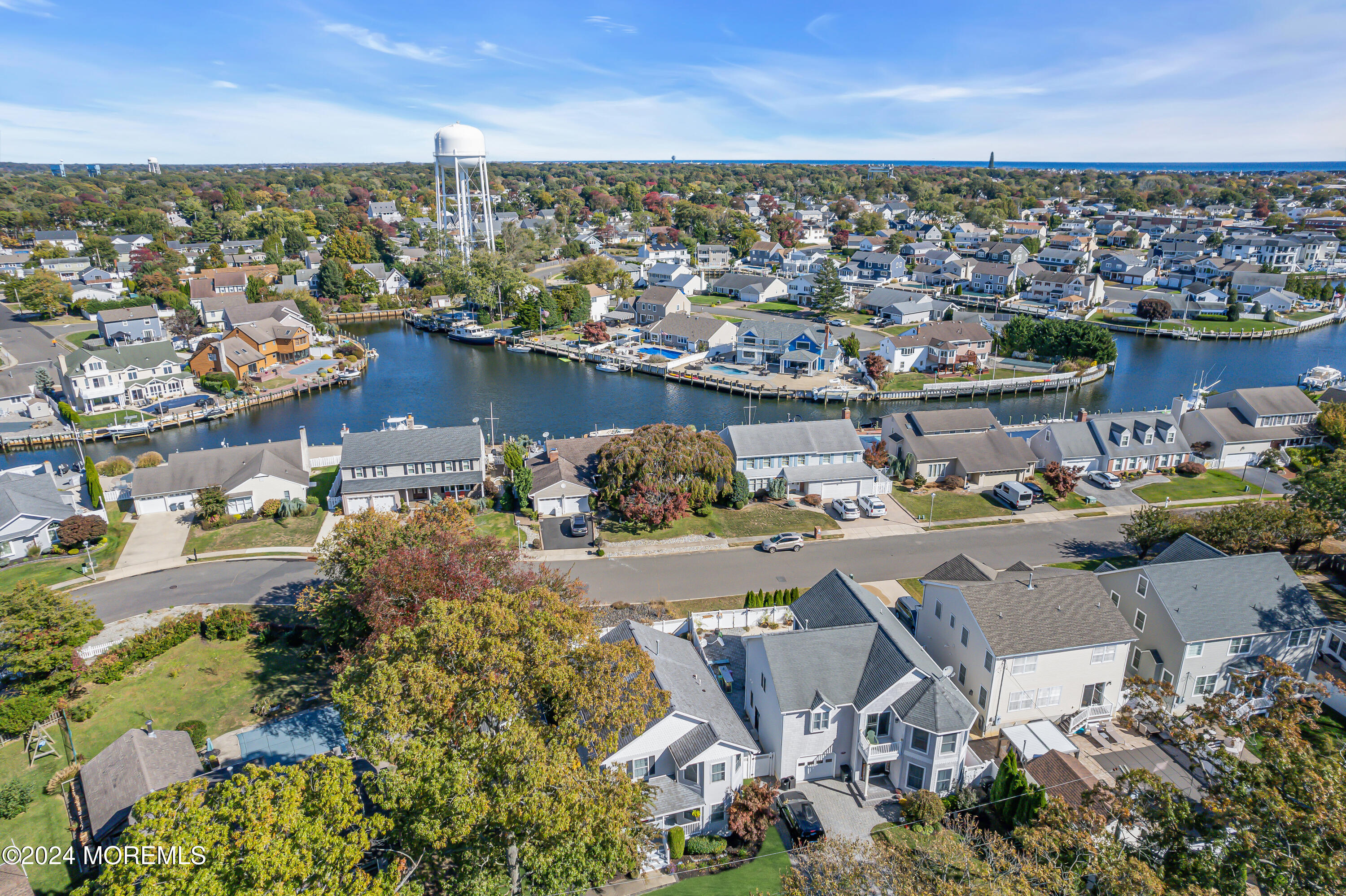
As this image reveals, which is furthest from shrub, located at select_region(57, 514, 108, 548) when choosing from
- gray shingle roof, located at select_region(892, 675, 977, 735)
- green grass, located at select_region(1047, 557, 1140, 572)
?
green grass, located at select_region(1047, 557, 1140, 572)

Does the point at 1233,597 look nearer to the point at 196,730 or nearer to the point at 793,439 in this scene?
the point at 793,439

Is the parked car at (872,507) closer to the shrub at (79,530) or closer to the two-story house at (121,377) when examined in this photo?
the shrub at (79,530)

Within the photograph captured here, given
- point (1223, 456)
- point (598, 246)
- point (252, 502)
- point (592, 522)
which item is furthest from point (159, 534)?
point (598, 246)

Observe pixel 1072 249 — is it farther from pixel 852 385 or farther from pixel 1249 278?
pixel 852 385

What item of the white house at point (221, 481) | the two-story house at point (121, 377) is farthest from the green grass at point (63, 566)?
the two-story house at point (121, 377)

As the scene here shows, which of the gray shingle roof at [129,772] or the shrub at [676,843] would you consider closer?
the gray shingle roof at [129,772]
